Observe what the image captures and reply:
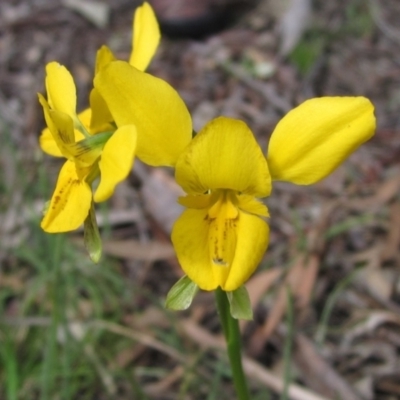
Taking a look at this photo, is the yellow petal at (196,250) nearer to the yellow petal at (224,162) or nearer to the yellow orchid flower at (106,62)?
the yellow petal at (224,162)

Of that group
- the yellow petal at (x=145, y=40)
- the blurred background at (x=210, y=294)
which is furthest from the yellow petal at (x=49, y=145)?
the blurred background at (x=210, y=294)

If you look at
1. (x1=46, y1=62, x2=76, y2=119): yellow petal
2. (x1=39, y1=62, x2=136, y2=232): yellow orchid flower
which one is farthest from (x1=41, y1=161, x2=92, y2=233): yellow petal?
(x1=46, y1=62, x2=76, y2=119): yellow petal

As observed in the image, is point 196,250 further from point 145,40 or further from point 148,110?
point 145,40

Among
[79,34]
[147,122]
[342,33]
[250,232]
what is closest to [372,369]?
[250,232]

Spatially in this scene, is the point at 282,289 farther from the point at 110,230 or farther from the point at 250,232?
the point at 250,232

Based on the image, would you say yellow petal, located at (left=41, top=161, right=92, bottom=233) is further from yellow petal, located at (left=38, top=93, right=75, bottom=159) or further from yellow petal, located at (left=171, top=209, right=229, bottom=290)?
yellow petal, located at (left=171, top=209, right=229, bottom=290)

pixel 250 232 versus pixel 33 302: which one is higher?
pixel 250 232

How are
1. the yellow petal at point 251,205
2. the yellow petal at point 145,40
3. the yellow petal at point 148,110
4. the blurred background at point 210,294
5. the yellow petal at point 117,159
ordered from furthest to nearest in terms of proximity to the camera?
the blurred background at point 210,294
the yellow petal at point 145,40
the yellow petal at point 251,205
the yellow petal at point 148,110
the yellow petal at point 117,159
